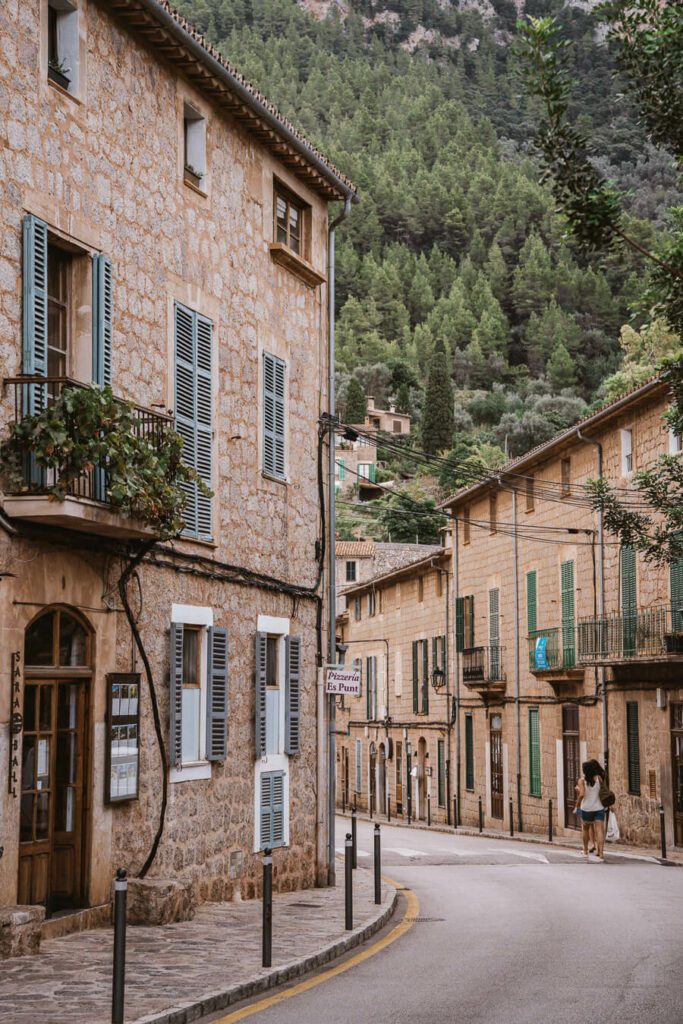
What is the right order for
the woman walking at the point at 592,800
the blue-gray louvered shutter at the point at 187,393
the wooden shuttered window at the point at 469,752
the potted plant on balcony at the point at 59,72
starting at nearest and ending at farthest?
1. the potted plant on balcony at the point at 59,72
2. the blue-gray louvered shutter at the point at 187,393
3. the woman walking at the point at 592,800
4. the wooden shuttered window at the point at 469,752

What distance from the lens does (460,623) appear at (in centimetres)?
4288

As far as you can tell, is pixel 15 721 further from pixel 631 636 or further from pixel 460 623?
pixel 460 623

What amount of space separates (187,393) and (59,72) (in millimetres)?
3830

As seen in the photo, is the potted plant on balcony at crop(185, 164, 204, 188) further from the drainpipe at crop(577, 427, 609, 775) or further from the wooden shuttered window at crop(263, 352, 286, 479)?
the drainpipe at crop(577, 427, 609, 775)

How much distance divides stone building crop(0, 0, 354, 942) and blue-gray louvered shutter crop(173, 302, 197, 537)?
32mm

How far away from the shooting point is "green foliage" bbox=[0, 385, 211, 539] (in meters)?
11.9

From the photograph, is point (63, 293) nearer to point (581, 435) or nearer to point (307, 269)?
point (307, 269)

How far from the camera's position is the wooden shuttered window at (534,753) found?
1404 inches

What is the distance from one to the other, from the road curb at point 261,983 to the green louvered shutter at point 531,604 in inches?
865

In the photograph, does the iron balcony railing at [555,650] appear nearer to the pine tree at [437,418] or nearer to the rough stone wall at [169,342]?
the rough stone wall at [169,342]

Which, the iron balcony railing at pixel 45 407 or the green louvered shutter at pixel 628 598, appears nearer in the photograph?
the iron balcony railing at pixel 45 407

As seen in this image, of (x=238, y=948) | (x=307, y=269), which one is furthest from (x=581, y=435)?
(x=238, y=948)

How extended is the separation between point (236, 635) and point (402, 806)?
33.7 metres

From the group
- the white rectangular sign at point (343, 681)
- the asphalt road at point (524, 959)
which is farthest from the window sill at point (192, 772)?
the white rectangular sign at point (343, 681)
